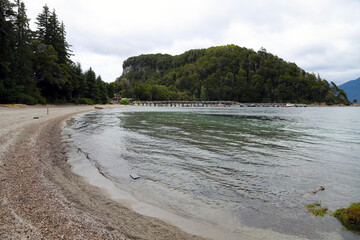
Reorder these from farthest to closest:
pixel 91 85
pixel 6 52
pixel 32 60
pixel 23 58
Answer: pixel 91 85 → pixel 32 60 → pixel 23 58 → pixel 6 52

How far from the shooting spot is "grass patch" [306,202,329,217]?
200 inches

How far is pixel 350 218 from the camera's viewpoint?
457 cm

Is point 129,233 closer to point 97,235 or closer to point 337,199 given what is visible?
point 97,235

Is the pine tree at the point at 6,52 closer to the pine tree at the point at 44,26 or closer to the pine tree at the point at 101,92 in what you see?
the pine tree at the point at 44,26

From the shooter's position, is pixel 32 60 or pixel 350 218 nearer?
pixel 350 218

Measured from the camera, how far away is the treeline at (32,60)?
3806 cm

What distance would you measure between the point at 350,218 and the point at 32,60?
6139cm

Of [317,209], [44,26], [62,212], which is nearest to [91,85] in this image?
[44,26]

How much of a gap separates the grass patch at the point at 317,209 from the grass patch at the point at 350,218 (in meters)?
0.29

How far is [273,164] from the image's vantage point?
9.60 meters

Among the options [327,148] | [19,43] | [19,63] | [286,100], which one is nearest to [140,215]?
[327,148]

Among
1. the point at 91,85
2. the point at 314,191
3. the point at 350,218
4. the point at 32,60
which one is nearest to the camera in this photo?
the point at 350,218

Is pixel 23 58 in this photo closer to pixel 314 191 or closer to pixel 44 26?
pixel 44 26

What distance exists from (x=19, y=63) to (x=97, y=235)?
52.6 metres
